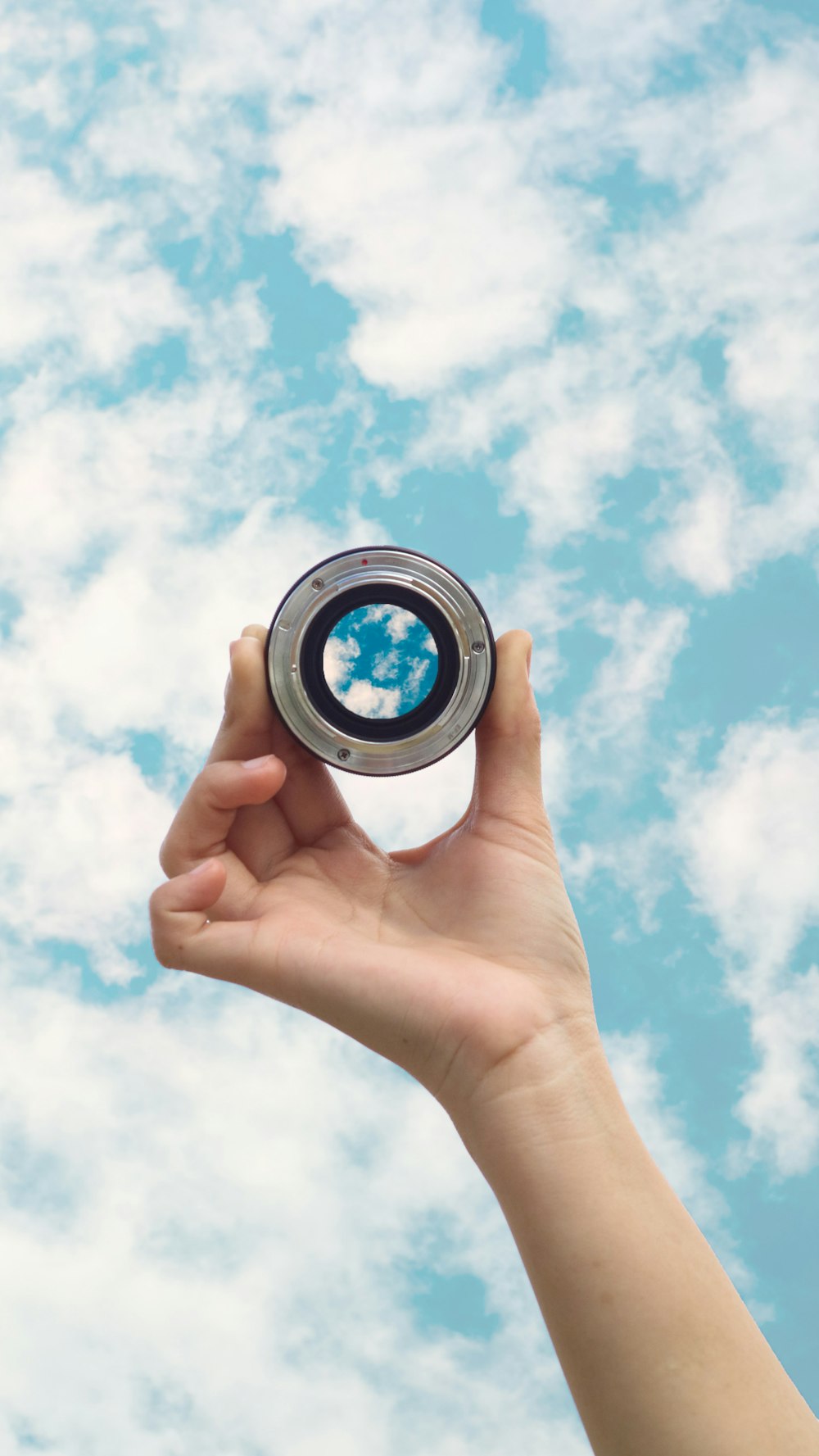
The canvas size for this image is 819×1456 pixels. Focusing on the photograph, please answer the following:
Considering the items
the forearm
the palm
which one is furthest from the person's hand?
the forearm

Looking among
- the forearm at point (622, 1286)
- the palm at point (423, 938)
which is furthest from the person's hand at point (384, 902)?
the forearm at point (622, 1286)

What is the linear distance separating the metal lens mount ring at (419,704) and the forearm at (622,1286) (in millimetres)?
1310

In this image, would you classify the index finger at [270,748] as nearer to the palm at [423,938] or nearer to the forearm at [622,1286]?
the palm at [423,938]

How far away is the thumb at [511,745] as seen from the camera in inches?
164

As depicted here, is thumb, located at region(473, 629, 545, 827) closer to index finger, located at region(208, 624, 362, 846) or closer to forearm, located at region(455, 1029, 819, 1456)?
index finger, located at region(208, 624, 362, 846)

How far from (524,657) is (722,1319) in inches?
95.1

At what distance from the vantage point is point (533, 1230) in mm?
3236

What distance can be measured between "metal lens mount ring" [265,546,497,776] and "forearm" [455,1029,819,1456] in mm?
1310

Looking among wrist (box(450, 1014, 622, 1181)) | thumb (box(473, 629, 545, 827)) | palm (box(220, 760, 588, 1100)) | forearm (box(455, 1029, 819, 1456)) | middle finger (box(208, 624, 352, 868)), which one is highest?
middle finger (box(208, 624, 352, 868))

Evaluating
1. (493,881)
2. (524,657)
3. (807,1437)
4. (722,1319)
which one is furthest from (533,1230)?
(524,657)

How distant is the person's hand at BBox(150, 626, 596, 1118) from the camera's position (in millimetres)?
3693

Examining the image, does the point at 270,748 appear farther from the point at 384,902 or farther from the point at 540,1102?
the point at 540,1102

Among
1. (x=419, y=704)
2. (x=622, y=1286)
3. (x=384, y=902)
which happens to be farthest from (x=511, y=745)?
(x=622, y=1286)

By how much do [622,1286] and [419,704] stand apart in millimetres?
2163
